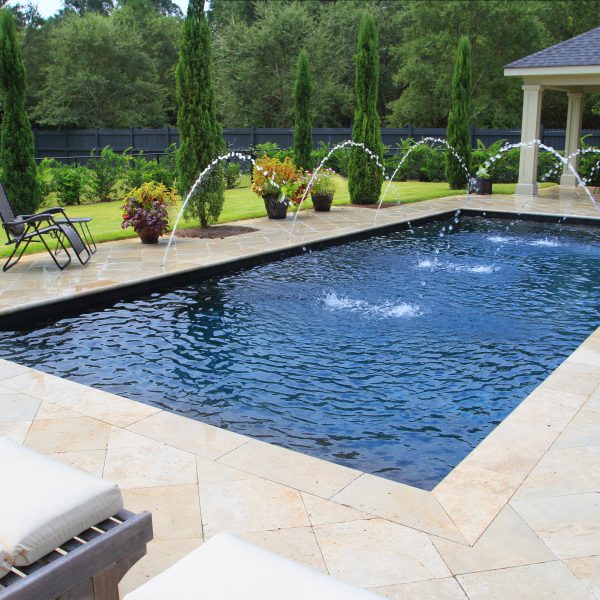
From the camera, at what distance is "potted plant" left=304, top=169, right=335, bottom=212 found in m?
13.9

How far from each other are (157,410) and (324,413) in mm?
1123

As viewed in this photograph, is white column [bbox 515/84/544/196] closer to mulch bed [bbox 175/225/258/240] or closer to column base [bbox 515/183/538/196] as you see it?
column base [bbox 515/183/538/196]

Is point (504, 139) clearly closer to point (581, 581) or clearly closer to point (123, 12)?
point (581, 581)

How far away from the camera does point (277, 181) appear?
13.0 meters

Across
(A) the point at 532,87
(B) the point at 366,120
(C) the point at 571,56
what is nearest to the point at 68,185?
(B) the point at 366,120

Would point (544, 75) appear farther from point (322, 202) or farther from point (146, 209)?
point (146, 209)

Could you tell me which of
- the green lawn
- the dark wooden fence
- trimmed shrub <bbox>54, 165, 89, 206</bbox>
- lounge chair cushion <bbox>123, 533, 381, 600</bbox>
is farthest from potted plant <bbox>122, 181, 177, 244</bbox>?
the dark wooden fence

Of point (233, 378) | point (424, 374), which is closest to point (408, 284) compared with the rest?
point (424, 374)

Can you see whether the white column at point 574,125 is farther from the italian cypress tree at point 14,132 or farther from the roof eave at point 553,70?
the italian cypress tree at point 14,132

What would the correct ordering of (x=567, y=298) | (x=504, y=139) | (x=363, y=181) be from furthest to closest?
(x=504, y=139) < (x=363, y=181) < (x=567, y=298)

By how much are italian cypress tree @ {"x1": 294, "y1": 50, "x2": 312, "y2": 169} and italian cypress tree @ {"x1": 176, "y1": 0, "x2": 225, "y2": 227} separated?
485 cm

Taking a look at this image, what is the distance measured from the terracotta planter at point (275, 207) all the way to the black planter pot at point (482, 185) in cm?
650

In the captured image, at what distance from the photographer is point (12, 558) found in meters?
2.03

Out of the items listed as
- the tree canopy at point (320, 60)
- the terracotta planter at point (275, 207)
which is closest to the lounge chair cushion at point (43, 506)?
the terracotta planter at point (275, 207)
